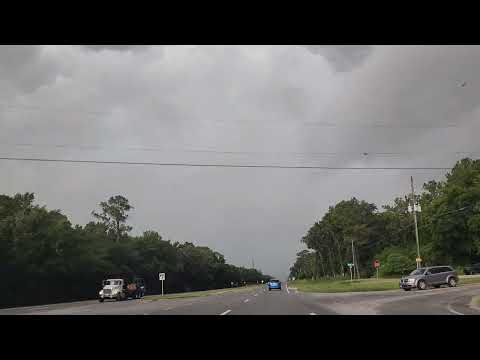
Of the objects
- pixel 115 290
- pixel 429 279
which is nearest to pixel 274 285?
pixel 115 290

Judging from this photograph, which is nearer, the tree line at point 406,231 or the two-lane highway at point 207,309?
the two-lane highway at point 207,309

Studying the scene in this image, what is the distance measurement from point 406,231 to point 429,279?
274 feet

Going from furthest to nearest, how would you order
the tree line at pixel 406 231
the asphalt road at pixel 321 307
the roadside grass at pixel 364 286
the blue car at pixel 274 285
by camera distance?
the tree line at pixel 406 231, the blue car at pixel 274 285, the roadside grass at pixel 364 286, the asphalt road at pixel 321 307

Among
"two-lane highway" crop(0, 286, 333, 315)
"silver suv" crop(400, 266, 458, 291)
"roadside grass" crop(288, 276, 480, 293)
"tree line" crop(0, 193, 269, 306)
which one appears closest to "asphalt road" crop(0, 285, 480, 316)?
"two-lane highway" crop(0, 286, 333, 315)

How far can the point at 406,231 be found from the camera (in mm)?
117250

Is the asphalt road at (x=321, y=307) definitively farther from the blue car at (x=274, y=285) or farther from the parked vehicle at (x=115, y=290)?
the blue car at (x=274, y=285)

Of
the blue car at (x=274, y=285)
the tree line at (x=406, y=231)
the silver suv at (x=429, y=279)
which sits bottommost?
the blue car at (x=274, y=285)

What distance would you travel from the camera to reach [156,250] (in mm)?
100375

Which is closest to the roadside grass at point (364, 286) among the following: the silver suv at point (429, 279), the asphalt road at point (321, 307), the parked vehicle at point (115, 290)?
the silver suv at point (429, 279)

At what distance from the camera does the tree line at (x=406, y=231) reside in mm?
85500

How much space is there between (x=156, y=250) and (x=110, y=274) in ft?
91.5

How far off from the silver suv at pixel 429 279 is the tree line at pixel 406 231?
98.4 ft
